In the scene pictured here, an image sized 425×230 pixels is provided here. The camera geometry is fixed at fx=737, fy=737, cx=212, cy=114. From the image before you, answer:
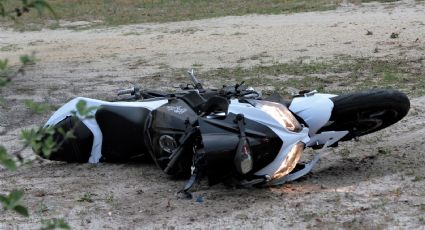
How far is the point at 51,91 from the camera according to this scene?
32.7ft

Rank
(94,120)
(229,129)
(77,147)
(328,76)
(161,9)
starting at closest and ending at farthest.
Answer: (229,129) → (94,120) → (77,147) → (328,76) → (161,9)

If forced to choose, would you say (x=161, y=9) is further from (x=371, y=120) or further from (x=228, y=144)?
(x=228, y=144)

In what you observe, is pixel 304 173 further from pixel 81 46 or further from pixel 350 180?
pixel 81 46

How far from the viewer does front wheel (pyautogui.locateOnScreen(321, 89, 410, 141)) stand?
16.9ft

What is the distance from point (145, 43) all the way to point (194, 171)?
9.90 meters

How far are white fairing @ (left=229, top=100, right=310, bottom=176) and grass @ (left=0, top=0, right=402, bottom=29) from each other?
12.8 meters

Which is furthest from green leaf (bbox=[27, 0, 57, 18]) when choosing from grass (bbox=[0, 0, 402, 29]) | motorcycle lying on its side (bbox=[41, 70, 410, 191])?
grass (bbox=[0, 0, 402, 29])

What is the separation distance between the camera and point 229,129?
4.70 metres

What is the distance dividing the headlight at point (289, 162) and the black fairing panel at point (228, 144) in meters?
0.11

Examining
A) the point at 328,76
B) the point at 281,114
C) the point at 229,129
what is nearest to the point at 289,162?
the point at 281,114

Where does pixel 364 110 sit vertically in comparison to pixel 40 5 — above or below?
below

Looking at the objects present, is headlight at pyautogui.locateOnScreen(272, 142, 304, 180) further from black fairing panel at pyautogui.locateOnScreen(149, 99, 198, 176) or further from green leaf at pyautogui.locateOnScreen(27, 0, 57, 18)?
green leaf at pyautogui.locateOnScreen(27, 0, 57, 18)

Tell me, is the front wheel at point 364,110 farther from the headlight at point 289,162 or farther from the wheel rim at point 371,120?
the headlight at point 289,162

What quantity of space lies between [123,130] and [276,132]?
1.41 meters
